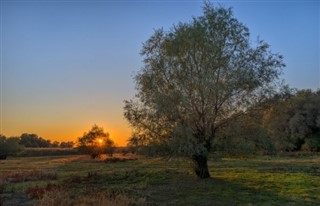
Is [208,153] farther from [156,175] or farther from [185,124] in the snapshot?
[156,175]

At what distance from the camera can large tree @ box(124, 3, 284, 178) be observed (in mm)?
26203

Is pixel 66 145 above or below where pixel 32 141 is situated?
below

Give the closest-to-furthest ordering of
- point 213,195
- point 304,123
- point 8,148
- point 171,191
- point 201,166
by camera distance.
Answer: point 213,195 → point 171,191 → point 201,166 → point 304,123 → point 8,148

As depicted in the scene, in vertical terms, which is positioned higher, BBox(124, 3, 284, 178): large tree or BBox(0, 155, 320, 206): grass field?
BBox(124, 3, 284, 178): large tree

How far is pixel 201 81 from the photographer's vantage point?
25.9 m

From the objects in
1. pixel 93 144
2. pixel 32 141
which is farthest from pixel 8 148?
pixel 32 141

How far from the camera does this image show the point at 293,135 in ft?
211

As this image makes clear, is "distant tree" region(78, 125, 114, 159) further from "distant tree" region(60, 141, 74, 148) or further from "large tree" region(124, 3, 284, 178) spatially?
"distant tree" region(60, 141, 74, 148)

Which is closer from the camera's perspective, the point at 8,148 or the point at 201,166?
the point at 201,166

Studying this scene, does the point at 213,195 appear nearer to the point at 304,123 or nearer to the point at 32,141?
the point at 304,123

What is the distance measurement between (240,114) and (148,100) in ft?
22.3

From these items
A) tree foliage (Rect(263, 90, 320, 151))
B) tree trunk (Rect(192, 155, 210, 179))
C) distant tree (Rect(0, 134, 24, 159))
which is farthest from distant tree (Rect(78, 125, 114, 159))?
tree trunk (Rect(192, 155, 210, 179))

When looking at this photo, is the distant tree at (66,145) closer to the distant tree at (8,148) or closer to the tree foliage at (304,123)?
the distant tree at (8,148)

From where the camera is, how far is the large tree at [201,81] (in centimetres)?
2620
